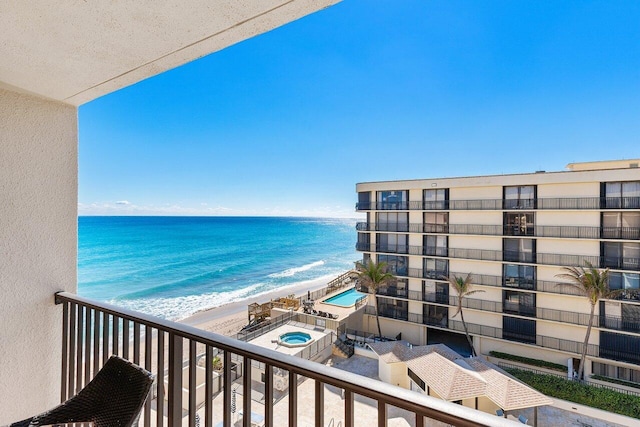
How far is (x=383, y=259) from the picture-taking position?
503 inches

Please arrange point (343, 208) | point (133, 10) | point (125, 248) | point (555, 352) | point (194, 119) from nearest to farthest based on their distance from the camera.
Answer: point (133, 10)
point (555, 352)
point (194, 119)
point (125, 248)
point (343, 208)

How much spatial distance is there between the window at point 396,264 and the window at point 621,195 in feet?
21.7

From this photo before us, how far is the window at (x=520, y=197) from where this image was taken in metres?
10.5

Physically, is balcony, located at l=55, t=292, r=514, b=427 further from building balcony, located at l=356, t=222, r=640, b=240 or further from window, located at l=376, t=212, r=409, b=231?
window, located at l=376, t=212, r=409, b=231

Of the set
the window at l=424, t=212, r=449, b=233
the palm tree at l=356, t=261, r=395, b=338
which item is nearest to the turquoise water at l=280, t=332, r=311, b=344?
the palm tree at l=356, t=261, r=395, b=338

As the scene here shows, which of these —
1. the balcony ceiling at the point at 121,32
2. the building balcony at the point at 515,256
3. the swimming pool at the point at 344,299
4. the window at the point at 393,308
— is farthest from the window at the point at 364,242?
the balcony ceiling at the point at 121,32

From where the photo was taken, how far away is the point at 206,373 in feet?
3.62

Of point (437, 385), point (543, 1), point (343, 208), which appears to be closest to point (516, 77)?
point (543, 1)

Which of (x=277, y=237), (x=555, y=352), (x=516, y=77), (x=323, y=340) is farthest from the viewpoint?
(x=277, y=237)

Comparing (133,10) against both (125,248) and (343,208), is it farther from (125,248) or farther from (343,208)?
(343,208)

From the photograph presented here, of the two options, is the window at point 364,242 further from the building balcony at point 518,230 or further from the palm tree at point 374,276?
the palm tree at point 374,276

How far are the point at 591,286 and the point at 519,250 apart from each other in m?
2.20

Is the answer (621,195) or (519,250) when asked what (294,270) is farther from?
(621,195)

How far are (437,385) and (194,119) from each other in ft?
81.7
